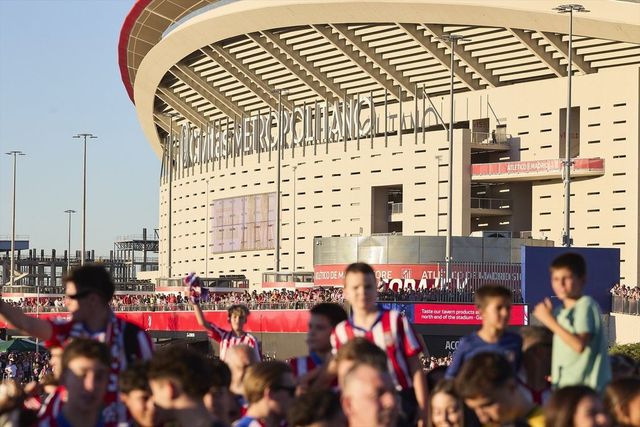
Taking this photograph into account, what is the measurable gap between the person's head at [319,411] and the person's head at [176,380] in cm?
71

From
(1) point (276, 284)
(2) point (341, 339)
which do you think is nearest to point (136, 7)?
(1) point (276, 284)

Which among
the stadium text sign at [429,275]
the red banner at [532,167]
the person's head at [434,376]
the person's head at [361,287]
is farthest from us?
the red banner at [532,167]

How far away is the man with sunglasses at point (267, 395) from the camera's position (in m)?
7.50

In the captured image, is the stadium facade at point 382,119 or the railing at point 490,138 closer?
the stadium facade at point 382,119

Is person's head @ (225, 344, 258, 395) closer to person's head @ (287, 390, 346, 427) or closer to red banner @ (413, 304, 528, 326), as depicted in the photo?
person's head @ (287, 390, 346, 427)

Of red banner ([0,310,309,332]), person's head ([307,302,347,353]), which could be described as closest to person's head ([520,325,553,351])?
person's head ([307,302,347,353])

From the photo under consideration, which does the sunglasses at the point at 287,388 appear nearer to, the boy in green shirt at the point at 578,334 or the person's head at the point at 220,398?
the person's head at the point at 220,398

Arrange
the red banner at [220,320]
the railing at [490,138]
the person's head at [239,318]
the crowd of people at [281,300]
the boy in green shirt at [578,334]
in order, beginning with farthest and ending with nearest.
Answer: the railing at [490,138] → the crowd of people at [281,300] → the red banner at [220,320] → the person's head at [239,318] → the boy in green shirt at [578,334]

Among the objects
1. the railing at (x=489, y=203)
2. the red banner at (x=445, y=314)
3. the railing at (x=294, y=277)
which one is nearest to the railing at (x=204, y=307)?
the red banner at (x=445, y=314)

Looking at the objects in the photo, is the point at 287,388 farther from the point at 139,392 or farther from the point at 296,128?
the point at 296,128

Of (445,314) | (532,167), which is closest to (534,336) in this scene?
(445,314)

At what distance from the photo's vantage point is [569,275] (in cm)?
863

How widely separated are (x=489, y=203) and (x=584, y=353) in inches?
2438

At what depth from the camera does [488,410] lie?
23.6 feet
